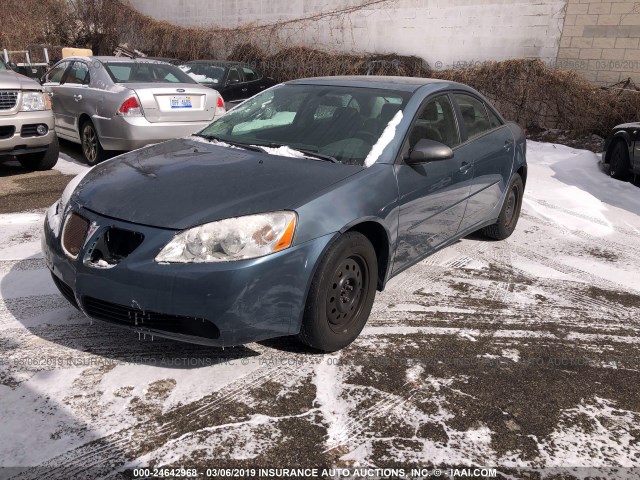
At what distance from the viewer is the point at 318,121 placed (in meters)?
3.79

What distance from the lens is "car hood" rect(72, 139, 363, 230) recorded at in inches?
107

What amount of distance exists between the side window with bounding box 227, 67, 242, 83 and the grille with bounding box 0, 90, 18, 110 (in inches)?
223

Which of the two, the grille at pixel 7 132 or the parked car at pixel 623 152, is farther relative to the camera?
the parked car at pixel 623 152

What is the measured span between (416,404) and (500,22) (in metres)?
11.7

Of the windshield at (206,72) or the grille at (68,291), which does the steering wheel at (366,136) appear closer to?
the grille at (68,291)

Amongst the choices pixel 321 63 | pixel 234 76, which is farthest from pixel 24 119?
pixel 321 63

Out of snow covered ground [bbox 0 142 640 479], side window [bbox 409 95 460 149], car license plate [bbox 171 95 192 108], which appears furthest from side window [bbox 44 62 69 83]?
side window [bbox 409 95 460 149]

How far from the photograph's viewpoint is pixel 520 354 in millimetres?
3293

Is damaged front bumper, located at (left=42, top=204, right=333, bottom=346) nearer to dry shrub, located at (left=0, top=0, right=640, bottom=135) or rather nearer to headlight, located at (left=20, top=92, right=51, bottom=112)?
headlight, located at (left=20, top=92, right=51, bottom=112)

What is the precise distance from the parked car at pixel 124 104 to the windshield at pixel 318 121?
3222 mm

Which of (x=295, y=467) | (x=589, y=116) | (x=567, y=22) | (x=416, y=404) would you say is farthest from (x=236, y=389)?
(x=567, y=22)

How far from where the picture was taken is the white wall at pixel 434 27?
1181cm

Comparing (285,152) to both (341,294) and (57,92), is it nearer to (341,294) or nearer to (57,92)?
(341,294)

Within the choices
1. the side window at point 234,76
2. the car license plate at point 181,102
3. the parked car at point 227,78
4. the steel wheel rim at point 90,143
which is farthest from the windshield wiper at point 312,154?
the side window at point 234,76
